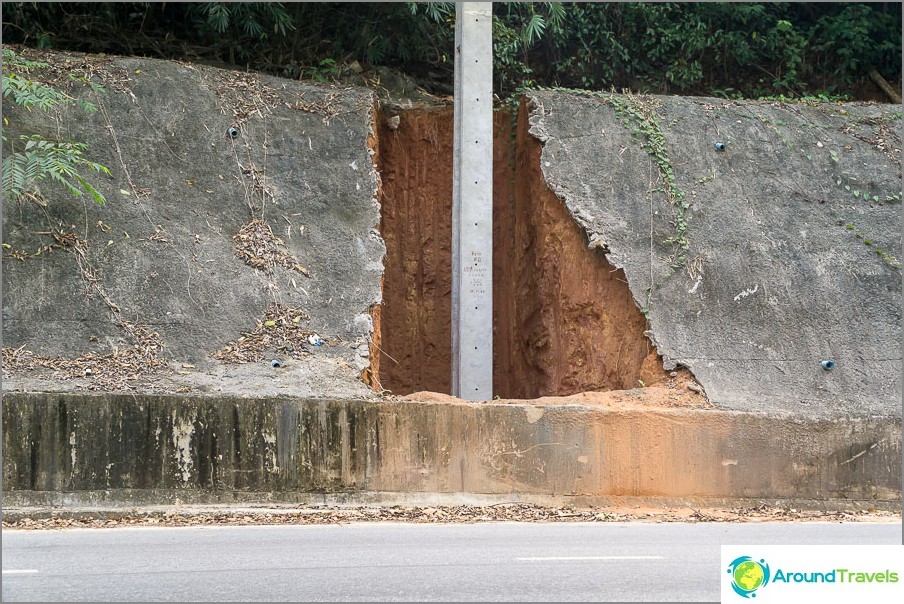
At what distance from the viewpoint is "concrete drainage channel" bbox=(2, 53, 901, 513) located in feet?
27.2

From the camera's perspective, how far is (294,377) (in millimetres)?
9484

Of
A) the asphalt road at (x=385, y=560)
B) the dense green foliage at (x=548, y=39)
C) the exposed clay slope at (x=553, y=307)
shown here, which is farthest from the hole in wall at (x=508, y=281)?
the asphalt road at (x=385, y=560)

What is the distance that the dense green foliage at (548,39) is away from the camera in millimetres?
14055

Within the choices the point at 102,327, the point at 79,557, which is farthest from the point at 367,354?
the point at 79,557

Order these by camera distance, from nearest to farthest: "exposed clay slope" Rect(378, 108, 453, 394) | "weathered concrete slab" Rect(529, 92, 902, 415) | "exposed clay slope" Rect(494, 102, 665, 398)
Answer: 1. "weathered concrete slab" Rect(529, 92, 902, 415)
2. "exposed clay slope" Rect(494, 102, 665, 398)
3. "exposed clay slope" Rect(378, 108, 453, 394)

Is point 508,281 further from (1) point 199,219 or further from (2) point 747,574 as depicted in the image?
(2) point 747,574

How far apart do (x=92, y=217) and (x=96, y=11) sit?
17.0 feet

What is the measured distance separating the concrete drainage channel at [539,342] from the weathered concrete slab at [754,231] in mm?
38

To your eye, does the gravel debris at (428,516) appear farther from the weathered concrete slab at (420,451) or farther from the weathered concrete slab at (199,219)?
the weathered concrete slab at (199,219)

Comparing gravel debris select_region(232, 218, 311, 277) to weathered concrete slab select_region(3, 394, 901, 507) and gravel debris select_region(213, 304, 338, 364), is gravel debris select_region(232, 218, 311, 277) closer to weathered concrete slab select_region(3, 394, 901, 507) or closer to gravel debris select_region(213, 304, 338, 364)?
gravel debris select_region(213, 304, 338, 364)

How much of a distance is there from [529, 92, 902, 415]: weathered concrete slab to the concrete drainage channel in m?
0.04

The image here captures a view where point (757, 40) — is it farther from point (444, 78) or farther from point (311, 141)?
point (311, 141)

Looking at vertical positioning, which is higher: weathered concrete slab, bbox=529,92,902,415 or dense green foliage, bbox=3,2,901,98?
dense green foliage, bbox=3,2,901,98

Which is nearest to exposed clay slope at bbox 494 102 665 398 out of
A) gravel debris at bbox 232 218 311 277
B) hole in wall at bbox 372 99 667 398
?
hole in wall at bbox 372 99 667 398
